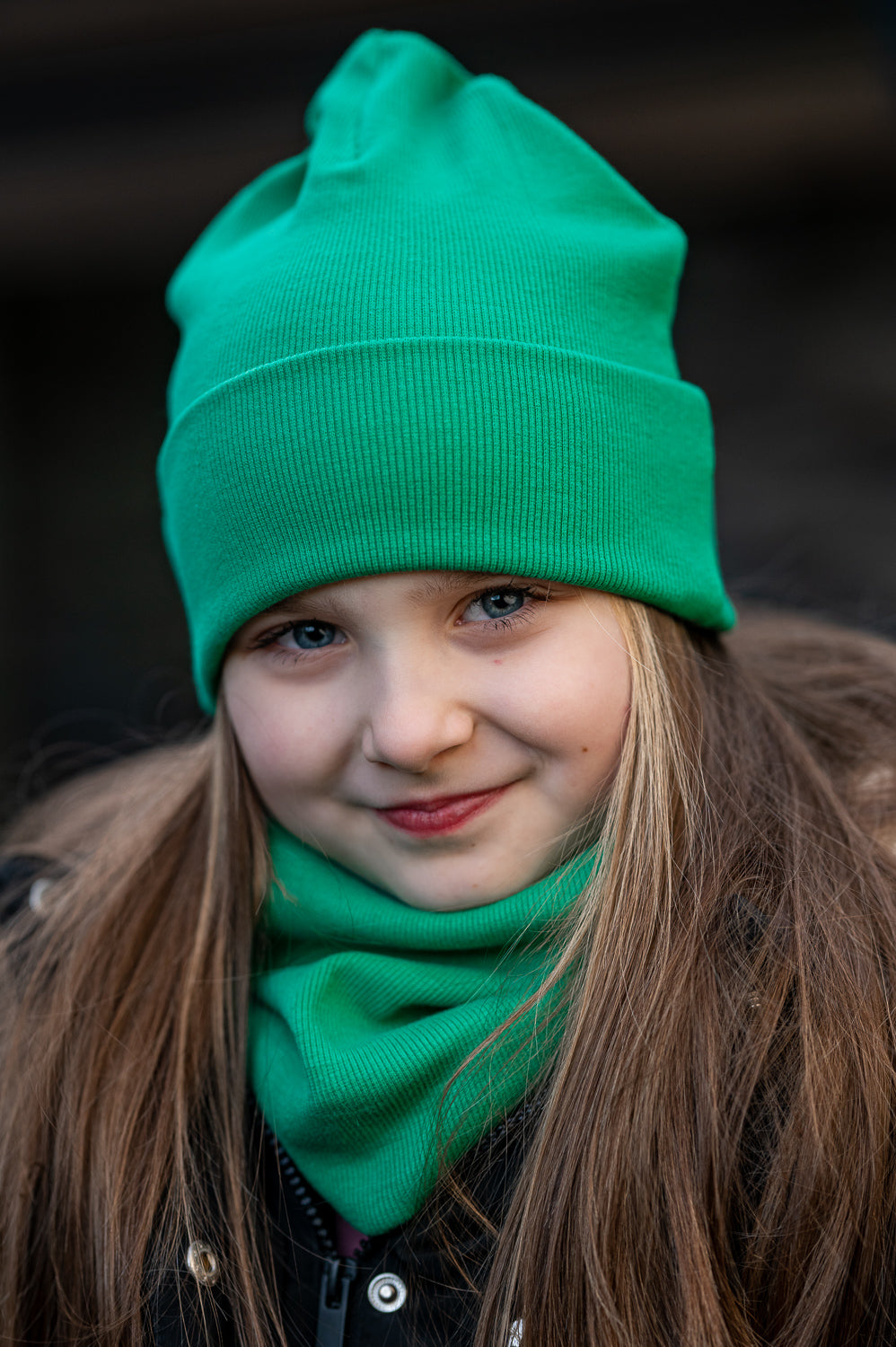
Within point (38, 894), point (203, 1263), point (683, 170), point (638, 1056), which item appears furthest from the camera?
point (683, 170)

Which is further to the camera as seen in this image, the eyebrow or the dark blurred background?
the dark blurred background

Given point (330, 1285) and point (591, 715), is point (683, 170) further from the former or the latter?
point (330, 1285)

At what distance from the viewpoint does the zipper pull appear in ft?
3.72

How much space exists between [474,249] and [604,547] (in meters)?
0.35

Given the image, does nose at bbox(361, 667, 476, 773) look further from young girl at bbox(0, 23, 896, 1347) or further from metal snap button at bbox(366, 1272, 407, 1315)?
metal snap button at bbox(366, 1272, 407, 1315)

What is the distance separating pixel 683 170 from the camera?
9.27 ft

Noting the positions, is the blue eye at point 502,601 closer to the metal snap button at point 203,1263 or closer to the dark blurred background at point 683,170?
the metal snap button at point 203,1263

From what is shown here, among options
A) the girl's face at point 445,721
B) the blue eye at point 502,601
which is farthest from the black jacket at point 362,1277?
the blue eye at point 502,601

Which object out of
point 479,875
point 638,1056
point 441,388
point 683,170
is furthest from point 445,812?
point 683,170

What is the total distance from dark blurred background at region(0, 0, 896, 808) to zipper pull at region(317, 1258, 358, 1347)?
138 centimetres

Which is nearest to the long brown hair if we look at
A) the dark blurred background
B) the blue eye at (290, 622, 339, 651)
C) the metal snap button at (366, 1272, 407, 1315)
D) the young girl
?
the young girl

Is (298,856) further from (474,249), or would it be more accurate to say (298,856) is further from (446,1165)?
(474,249)

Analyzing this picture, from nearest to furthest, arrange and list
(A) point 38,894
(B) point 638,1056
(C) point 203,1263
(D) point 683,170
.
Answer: (B) point 638,1056 → (C) point 203,1263 → (A) point 38,894 → (D) point 683,170

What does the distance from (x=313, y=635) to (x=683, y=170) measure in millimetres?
2125
